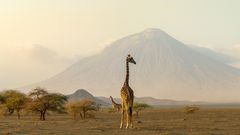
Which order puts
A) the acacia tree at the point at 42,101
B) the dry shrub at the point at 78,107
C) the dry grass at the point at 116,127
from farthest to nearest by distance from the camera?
the dry shrub at the point at 78,107 → the acacia tree at the point at 42,101 → the dry grass at the point at 116,127

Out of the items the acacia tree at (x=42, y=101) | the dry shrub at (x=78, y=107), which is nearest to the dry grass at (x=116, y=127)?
the acacia tree at (x=42, y=101)

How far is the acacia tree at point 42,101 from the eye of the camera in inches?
2063

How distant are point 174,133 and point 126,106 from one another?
11.8 feet

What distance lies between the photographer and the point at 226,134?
92.6 ft

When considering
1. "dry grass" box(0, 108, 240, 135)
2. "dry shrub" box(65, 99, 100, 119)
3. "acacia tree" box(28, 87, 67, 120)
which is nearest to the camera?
"dry grass" box(0, 108, 240, 135)

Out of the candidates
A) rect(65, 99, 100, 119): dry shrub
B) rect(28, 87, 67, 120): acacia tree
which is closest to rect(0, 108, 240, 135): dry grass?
rect(28, 87, 67, 120): acacia tree

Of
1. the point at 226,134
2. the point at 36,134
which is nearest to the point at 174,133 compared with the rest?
the point at 226,134

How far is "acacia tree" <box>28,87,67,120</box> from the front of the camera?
52.4m

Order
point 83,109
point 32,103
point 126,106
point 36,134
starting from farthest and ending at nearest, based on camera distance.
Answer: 1. point 83,109
2. point 32,103
3. point 126,106
4. point 36,134

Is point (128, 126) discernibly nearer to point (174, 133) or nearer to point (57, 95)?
point (174, 133)

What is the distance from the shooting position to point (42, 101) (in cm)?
5300

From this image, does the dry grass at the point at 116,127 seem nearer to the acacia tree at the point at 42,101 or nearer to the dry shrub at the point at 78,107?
the acacia tree at the point at 42,101

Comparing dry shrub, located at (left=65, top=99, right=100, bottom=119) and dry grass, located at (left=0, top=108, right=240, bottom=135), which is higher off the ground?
dry shrub, located at (left=65, top=99, right=100, bottom=119)

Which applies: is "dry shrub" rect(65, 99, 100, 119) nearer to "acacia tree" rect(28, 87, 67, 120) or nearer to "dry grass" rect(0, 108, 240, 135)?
"acacia tree" rect(28, 87, 67, 120)
